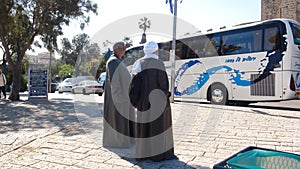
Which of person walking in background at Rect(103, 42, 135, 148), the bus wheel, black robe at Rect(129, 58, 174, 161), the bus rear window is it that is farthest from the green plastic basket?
the bus wheel

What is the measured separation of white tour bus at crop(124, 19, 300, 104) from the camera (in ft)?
32.3

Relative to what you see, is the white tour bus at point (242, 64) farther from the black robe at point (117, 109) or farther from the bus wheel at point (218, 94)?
the black robe at point (117, 109)

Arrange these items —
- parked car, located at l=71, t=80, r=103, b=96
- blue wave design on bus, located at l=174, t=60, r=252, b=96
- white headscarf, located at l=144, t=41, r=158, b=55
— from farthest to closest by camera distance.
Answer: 1. parked car, located at l=71, t=80, r=103, b=96
2. blue wave design on bus, located at l=174, t=60, r=252, b=96
3. white headscarf, located at l=144, t=41, r=158, b=55

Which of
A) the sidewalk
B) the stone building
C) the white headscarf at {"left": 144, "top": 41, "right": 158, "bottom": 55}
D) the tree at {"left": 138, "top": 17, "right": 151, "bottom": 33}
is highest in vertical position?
the stone building

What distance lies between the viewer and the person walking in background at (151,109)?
3949 millimetres

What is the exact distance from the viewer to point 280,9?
22.9 meters

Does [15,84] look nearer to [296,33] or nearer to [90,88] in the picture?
[90,88]

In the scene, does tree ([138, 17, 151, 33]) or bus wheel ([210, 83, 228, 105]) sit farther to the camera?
bus wheel ([210, 83, 228, 105])

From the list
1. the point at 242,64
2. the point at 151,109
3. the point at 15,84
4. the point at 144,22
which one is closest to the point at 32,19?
the point at 15,84

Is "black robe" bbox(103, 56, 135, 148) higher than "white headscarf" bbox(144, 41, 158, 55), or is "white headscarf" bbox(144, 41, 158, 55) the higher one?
"white headscarf" bbox(144, 41, 158, 55)

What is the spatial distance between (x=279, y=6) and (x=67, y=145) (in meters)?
23.1

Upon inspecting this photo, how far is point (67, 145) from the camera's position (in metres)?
4.82

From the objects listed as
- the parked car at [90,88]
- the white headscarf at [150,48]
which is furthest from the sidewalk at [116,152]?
the parked car at [90,88]

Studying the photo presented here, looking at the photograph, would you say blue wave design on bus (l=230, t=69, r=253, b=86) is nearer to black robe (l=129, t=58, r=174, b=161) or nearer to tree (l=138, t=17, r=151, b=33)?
tree (l=138, t=17, r=151, b=33)
